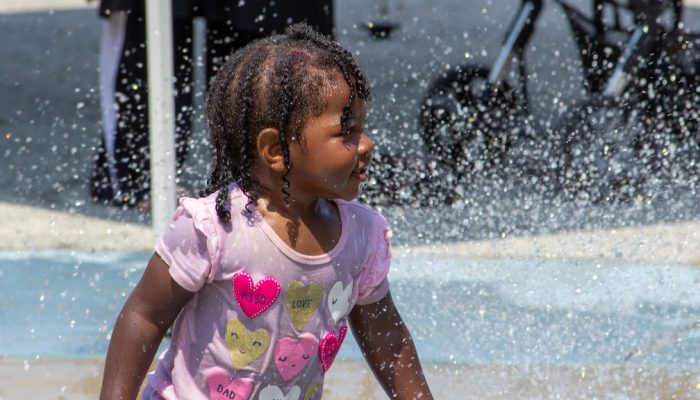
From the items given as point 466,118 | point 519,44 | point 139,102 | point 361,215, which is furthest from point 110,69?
point 361,215

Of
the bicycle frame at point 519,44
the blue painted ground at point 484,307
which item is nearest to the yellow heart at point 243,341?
the blue painted ground at point 484,307

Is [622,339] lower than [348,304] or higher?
lower

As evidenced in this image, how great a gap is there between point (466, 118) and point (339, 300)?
4.31 metres

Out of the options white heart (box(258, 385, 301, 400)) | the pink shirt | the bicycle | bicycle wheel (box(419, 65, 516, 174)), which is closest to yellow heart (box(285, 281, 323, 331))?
the pink shirt

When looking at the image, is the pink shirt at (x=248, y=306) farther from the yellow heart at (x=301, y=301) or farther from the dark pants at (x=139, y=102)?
the dark pants at (x=139, y=102)

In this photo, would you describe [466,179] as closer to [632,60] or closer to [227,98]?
[632,60]

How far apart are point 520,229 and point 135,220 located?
165 centimetres

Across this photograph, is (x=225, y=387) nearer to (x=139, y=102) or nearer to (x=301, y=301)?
(x=301, y=301)

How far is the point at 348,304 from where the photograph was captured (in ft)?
7.37

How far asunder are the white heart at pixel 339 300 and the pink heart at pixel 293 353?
64 millimetres

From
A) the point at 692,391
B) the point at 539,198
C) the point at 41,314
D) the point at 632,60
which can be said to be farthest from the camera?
the point at 632,60

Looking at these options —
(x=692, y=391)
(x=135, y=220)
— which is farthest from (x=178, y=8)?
(x=692, y=391)

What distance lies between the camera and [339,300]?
221cm

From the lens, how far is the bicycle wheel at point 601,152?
230 inches
